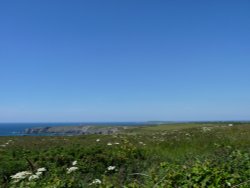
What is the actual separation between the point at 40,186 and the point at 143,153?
1052 centimetres

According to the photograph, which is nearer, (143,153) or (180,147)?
(143,153)

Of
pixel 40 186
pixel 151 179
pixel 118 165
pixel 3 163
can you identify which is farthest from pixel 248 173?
pixel 3 163

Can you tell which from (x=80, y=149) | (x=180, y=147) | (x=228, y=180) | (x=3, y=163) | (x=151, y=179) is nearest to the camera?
(x=228, y=180)

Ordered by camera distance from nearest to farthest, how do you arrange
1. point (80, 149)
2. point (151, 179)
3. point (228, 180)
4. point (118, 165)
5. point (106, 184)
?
point (228, 180)
point (106, 184)
point (151, 179)
point (118, 165)
point (80, 149)

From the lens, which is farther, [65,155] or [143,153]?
[143,153]

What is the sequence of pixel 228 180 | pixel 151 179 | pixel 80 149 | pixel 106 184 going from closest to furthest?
pixel 228 180
pixel 106 184
pixel 151 179
pixel 80 149

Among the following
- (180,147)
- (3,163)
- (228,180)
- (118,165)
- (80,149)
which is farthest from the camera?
(180,147)

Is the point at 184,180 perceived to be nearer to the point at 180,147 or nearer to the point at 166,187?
the point at 166,187

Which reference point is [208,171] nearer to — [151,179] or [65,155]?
[151,179]

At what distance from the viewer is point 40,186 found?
26.5 ft

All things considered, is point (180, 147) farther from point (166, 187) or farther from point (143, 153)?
point (166, 187)

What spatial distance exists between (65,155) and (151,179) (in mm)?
8067

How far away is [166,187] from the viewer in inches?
302

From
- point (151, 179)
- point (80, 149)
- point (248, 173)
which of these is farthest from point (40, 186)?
point (80, 149)
